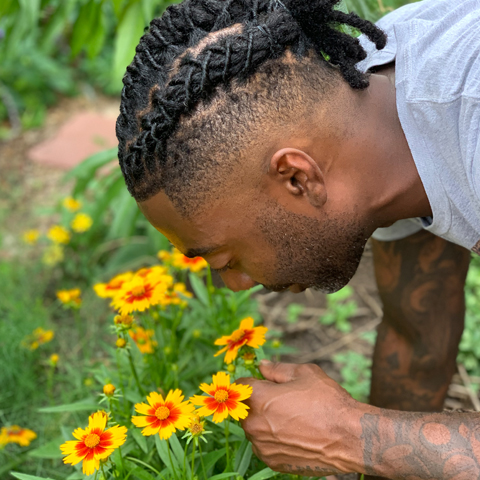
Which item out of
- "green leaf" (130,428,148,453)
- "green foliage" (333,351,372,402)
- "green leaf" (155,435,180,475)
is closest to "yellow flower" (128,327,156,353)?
"green leaf" (130,428,148,453)

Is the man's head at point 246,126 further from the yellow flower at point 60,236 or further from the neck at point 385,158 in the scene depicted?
the yellow flower at point 60,236

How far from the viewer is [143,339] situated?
1.87m

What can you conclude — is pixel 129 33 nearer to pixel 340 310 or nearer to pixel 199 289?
pixel 199 289

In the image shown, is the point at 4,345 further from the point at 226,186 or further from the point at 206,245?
the point at 226,186

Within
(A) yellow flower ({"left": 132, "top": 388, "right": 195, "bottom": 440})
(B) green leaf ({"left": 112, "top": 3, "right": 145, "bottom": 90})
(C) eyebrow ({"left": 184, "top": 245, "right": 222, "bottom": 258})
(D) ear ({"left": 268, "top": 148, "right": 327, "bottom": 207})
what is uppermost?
(B) green leaf ({"left": 112, "top": 3, "right": 145, "bottom": 90})

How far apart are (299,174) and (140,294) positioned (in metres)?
0.54

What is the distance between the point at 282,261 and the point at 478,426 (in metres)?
0.58

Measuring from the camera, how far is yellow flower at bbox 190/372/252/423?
1260 mm

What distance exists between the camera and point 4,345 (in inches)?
92.4

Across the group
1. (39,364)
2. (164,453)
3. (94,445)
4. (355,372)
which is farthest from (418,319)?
(39,364)

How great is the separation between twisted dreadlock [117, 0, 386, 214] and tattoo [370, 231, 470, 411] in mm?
762

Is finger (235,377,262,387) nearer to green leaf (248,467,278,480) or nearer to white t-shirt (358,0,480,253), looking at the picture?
green leaf (248,467,278,480)

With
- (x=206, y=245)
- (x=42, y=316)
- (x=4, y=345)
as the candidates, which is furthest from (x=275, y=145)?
(x=42, y=316)

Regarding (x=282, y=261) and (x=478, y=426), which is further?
(x=282, y=261)
